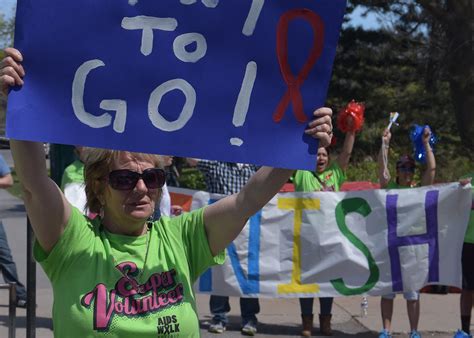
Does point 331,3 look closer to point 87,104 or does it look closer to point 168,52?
point 168,52

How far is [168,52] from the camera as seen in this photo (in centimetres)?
291

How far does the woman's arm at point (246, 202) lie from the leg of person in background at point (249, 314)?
507cm

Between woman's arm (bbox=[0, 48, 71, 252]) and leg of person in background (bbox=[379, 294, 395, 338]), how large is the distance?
5.16m

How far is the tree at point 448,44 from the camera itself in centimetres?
1914

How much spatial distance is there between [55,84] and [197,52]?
441 millimetres

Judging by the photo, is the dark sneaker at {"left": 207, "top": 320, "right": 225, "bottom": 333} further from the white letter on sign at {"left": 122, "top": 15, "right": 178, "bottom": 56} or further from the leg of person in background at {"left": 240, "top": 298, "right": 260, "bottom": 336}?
the white letter on sign at {"left": 122, "top": 15, "right": 178, "bottom": 56}

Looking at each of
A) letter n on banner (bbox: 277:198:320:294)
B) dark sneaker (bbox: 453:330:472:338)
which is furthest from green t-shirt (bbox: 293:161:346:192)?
dark sneaker (bbox: 453:330:472:338)

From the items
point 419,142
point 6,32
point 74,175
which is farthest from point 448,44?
point 6,32

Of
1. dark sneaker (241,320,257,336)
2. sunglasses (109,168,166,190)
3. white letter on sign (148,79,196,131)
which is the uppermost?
white letter on sign (148,79,196,131)

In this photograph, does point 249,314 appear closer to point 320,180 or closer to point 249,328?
point 249,328

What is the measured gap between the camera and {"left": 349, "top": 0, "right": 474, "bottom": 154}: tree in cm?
1914

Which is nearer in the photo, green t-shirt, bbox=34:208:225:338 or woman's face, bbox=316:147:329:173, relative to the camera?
green t-shirt, bbox=34:208:225:338

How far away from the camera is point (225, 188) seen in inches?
313

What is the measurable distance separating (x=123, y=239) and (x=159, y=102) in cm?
44
